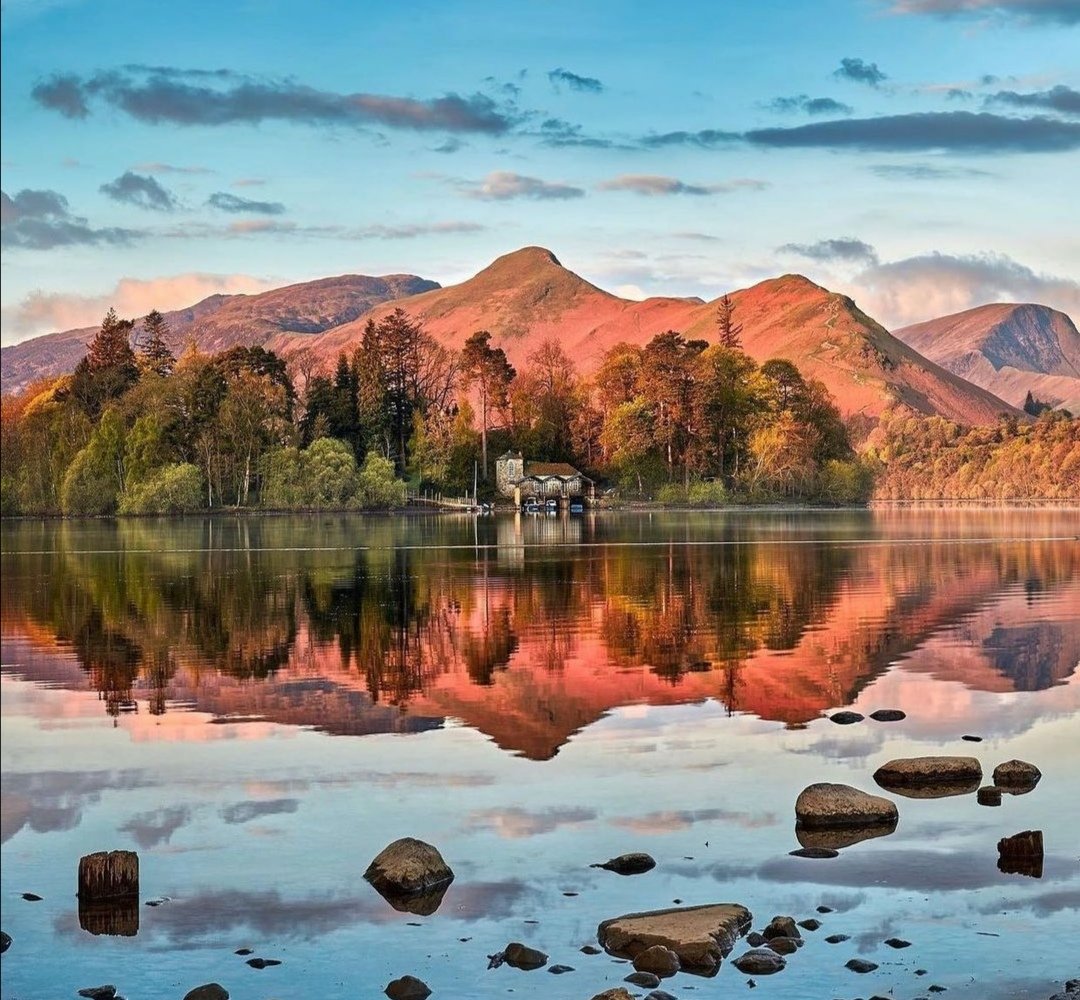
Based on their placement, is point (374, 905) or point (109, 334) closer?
point (374, 905)

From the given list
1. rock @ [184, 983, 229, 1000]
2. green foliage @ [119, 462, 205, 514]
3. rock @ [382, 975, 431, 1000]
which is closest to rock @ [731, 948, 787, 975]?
rock @ [382, 975, 431, 1000]

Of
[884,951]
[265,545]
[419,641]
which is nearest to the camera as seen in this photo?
[884,951]

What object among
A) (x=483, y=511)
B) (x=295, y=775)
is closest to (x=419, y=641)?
(x=295, y=775)

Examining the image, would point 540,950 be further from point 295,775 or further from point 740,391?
point 740,391

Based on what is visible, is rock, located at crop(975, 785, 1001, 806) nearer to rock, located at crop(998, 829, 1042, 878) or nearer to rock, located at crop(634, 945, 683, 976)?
rock, located at crop(998, 829, 1042, 878)

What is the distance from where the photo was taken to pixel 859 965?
13.2m

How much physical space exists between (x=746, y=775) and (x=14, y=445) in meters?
161

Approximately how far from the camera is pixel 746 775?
2120cm

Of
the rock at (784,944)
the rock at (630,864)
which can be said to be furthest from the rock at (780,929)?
the rock at (630,864)

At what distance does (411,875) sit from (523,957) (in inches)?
98.5

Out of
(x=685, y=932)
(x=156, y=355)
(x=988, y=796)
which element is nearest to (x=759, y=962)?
(x=685, y=932)

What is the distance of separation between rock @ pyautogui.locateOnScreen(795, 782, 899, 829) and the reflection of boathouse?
16203cm

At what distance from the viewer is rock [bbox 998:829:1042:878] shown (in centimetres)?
1620

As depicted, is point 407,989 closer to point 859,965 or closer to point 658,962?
point 658,962
